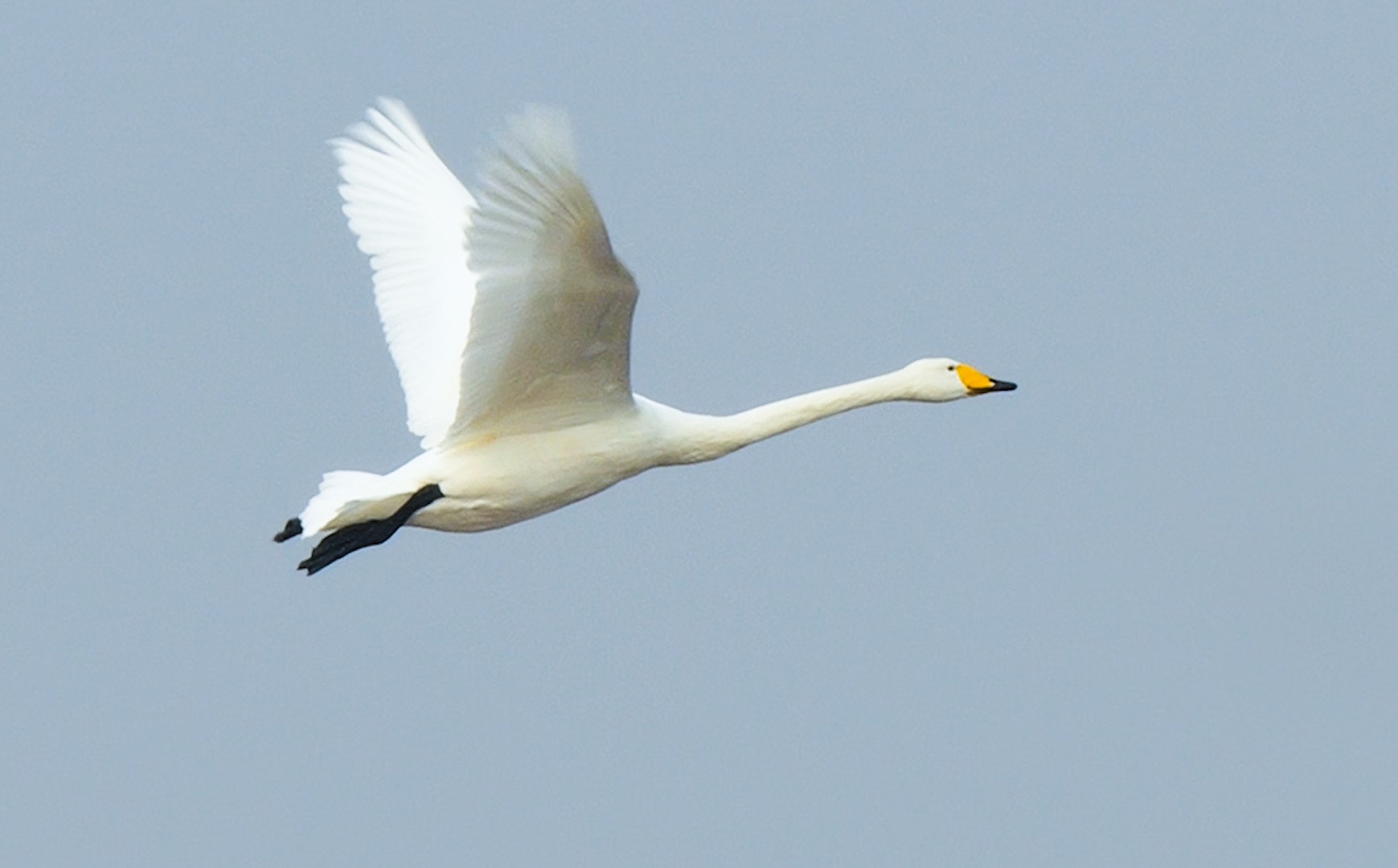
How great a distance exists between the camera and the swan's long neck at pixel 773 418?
17828mm

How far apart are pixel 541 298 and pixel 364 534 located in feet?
7.45

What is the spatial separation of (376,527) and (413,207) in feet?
11.4

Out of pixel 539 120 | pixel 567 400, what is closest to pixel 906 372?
pixel 567 400

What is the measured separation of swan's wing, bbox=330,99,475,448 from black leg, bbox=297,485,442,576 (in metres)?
1.77

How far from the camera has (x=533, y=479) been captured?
17484mm

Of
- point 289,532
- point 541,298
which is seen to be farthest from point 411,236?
point 541,298

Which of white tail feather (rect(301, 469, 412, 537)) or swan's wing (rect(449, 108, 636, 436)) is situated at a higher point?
swan's wing (rect(449, 108, 636, 436))

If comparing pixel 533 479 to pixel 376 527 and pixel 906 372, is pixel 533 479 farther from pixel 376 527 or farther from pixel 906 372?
pixel 906 372

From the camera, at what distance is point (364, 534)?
688 inches

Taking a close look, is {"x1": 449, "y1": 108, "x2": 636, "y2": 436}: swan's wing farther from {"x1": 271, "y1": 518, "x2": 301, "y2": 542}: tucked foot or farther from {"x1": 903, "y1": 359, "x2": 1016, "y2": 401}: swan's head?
{"x1": 903, "y1": 359, "x2": 1016, "y2": 401}: swan's head

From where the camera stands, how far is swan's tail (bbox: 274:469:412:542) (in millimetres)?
17094

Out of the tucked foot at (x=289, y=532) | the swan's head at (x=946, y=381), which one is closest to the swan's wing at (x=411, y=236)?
the tucked foot at (x=289, y=532)

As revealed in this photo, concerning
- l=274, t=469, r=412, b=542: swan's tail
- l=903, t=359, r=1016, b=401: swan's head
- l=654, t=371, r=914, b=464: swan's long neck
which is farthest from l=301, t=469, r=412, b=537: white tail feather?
l=903, t=359, r=1016, b=401: swan's head

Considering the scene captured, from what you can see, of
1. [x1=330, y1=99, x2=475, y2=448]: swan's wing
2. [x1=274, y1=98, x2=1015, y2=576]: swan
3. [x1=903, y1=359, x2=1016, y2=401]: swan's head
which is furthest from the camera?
[x1=330, y1=99, x2=475, y2=448]: swan's wing
